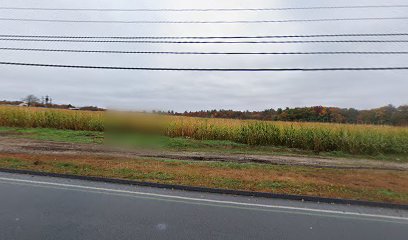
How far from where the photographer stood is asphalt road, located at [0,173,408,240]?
4.48 meters

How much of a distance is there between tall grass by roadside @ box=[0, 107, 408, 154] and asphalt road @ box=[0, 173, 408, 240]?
12540mm

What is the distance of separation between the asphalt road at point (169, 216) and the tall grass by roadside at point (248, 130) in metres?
12.5

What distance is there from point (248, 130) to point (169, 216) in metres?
15.0

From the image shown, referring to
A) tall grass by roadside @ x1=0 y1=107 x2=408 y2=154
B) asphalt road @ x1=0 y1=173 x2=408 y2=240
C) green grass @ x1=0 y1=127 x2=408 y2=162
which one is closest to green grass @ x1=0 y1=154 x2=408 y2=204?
asphalt road @ x1=0 y1=173 x2=408 y2=240

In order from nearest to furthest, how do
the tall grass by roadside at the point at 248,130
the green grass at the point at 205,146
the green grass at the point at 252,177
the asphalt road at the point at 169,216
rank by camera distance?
the asphalt road at the point at 169,216, the green grass at the point at 252,177, the green grass at the point at 205,146, the tall grass by roadside at the point at 248,130

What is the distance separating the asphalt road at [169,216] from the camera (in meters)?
4.48

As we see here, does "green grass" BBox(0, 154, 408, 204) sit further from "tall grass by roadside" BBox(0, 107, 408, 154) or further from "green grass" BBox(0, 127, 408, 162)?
"tall grass by roadside" BBox(0, 107, 408, 154)

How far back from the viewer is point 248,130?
1981cm

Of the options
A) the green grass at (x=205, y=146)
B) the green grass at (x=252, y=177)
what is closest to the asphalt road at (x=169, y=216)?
the green grass at (x=252, y=177)

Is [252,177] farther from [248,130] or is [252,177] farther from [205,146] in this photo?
[248,130]

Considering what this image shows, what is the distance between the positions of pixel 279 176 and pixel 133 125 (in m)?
12.7

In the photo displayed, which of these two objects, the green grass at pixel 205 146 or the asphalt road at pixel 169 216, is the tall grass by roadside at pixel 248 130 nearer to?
the green grass at pixel 205 146

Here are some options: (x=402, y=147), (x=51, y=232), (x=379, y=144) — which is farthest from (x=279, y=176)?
(x=402, y=147)

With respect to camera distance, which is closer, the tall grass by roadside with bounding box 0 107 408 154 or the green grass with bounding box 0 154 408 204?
the green grass with bounding box 0 154 408 204
